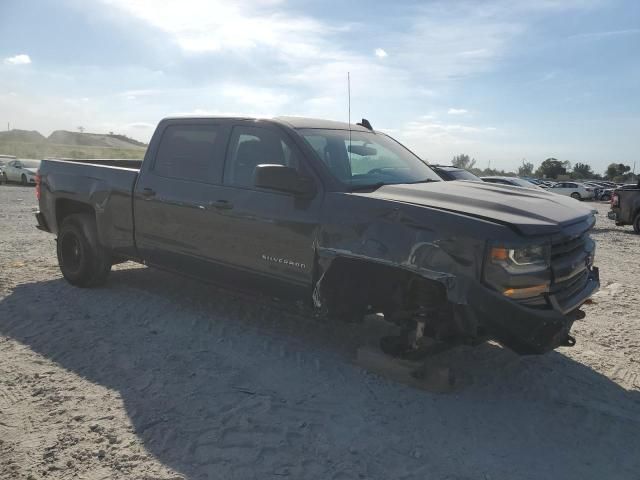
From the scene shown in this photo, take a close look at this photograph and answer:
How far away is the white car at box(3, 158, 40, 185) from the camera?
27.4 metres

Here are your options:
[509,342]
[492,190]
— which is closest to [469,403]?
[509,342]

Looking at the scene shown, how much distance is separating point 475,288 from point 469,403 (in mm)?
952

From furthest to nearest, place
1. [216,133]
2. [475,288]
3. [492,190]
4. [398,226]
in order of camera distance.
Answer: [216,133] → [492,190] → [398,226] → [475,288]

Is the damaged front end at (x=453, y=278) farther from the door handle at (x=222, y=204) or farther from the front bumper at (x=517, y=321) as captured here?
the door handle at (x=222, y=204)

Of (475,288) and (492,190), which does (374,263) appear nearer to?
(475,288)

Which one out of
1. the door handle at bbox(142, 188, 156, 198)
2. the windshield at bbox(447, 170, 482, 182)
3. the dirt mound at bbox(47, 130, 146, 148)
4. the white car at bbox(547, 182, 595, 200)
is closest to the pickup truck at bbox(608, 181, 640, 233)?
the windshield at bbox(447, 170, 482, 182)

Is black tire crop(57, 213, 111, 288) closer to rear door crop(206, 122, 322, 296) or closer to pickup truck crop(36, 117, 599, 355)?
pickup truck crop(36, 117, 599, 355)

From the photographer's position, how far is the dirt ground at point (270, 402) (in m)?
2.97

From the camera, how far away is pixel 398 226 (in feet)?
11.9

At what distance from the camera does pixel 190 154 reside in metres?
5.07

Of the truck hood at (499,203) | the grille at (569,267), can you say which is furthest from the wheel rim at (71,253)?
the grille at (569,267)

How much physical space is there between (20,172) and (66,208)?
24657mm

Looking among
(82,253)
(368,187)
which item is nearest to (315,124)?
(368,187)

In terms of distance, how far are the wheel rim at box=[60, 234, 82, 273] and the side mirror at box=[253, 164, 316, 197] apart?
3086 mm
